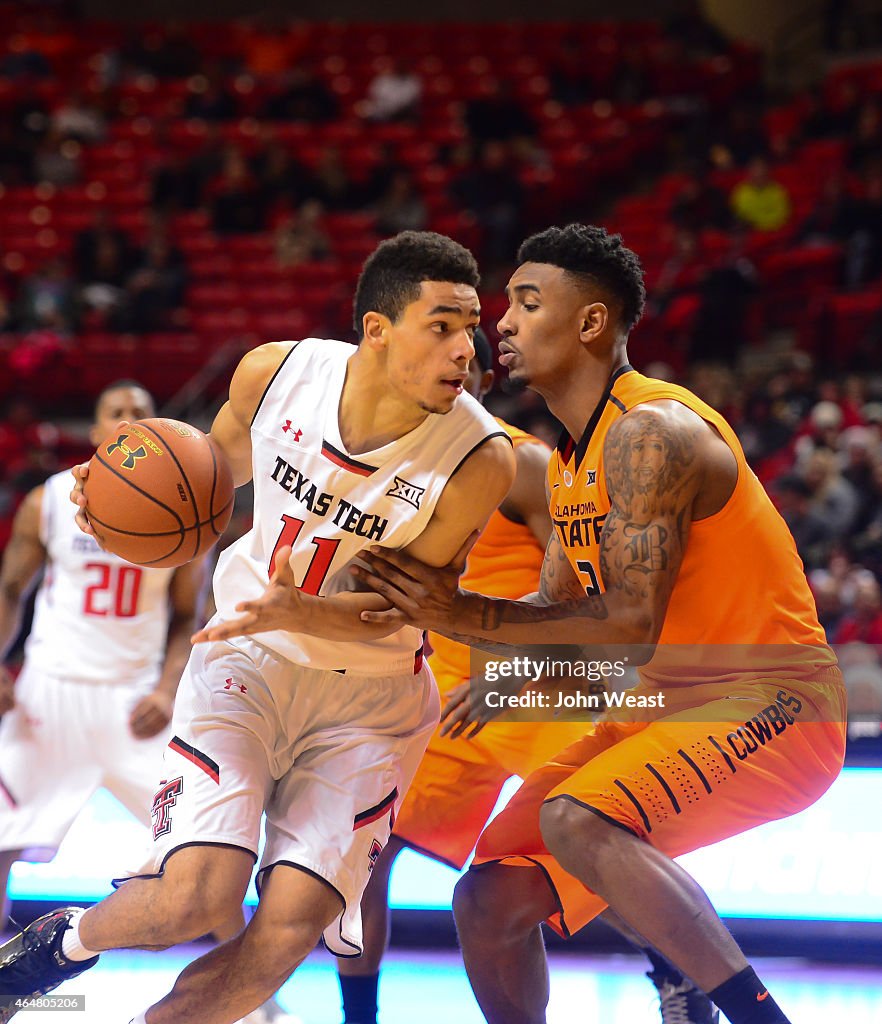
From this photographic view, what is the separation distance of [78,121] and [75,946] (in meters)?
13.3

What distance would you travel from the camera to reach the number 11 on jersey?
328 cm

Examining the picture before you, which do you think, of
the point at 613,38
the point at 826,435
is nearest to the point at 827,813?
the point at 826,435

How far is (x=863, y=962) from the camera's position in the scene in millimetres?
4910

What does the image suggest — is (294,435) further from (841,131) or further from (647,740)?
(841,131)

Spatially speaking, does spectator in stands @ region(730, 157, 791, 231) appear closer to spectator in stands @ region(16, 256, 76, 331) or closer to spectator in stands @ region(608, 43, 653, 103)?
spectator in stands @ region(608, 43, 653, 103)

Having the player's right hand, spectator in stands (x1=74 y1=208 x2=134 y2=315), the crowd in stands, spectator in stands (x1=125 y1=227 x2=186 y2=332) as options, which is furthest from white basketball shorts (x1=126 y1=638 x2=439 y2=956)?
spectator in stands (x1=74 y1=208 x2=134 y2=315)

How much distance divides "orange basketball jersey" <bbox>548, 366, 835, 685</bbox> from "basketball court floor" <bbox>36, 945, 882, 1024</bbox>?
1.61m

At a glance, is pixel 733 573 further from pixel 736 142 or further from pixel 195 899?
pixel 736 142

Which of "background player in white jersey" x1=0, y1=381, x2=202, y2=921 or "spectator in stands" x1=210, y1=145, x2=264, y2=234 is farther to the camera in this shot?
"spectator in stands" x1=210, y1=145, x2=264, y2=234

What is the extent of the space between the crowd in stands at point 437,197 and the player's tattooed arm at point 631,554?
4.52 meters

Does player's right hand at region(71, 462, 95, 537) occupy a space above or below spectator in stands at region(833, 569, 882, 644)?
above

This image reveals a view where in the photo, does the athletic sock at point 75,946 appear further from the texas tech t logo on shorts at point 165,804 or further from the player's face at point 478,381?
the player's face at point 478,381

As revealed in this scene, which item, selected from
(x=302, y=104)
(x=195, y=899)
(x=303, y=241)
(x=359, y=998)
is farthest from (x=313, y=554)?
(x=302, y=104)

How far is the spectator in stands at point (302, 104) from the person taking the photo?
1525 cm
